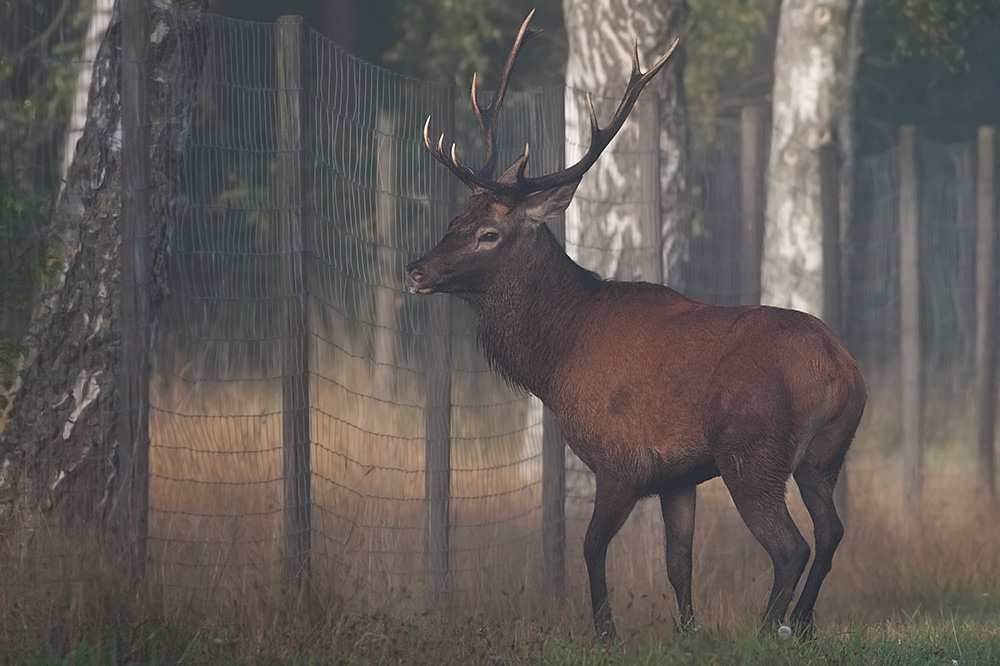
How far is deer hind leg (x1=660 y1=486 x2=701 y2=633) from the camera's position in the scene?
260 inches

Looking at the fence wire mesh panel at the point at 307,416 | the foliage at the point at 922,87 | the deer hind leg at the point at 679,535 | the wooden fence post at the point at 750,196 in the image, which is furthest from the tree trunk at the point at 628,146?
the foliage at the point at 922,87

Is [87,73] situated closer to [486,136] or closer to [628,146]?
[486,136]

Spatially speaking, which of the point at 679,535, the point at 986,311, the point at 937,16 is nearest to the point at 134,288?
the point at 679,535

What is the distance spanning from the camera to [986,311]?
10.9 m

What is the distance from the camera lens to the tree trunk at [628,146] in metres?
8.27

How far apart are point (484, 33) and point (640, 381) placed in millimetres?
14587

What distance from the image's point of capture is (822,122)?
1251cm

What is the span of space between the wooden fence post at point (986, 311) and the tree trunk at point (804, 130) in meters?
1.16

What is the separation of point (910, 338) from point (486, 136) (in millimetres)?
4283

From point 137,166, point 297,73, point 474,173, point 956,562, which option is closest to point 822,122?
point 956,562

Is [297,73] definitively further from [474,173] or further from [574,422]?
[574,422]

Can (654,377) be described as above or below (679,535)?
above

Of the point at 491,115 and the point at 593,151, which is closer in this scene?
the point at 593,151

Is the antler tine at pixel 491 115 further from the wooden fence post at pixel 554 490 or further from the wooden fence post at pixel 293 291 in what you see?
the wooden fence post at pixel 293 291
